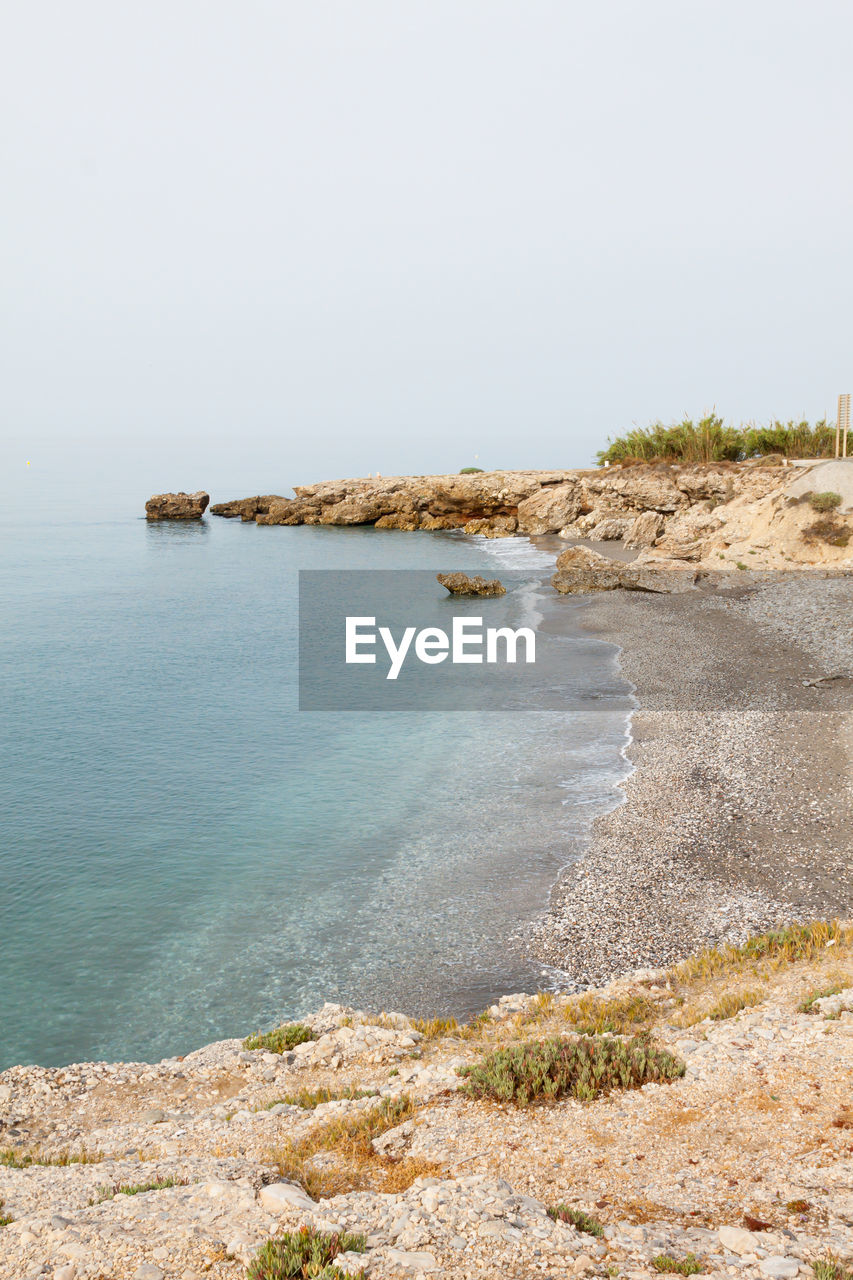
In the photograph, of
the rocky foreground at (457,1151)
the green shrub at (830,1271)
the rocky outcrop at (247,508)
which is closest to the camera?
the green shrub at (830,1271)

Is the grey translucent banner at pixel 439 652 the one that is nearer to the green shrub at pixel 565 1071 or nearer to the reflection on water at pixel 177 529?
the green shrub at pixel 565 1071

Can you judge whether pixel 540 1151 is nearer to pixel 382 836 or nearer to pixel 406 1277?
pixel 406 1277

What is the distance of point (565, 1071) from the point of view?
8.88 m

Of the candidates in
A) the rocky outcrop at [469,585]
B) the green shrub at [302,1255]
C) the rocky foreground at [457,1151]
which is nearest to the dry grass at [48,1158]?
the rocky foreground at [457,1151]

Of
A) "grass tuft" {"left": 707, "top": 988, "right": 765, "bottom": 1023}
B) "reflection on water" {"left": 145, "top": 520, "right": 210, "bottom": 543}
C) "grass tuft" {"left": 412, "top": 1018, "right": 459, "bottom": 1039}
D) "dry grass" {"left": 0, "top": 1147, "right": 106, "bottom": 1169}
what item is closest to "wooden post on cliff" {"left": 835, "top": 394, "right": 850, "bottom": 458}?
"grass tuft" {"left": 707, "top": 988, "right": 765, "bottom": 1023}

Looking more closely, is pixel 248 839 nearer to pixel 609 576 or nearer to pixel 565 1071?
pixel 565 1071

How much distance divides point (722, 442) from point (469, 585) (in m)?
33.3

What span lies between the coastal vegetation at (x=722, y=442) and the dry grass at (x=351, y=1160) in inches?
2554

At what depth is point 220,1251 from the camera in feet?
20.3

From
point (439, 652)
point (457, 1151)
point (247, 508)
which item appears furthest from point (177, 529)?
point (457, 1151)

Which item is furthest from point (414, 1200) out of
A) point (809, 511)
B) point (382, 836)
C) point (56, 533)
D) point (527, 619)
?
point (56, 533)

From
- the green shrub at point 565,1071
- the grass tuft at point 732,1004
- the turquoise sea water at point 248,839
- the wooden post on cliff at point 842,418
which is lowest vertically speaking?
the turquoise sea water at point 248,839

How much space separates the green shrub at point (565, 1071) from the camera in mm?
8633

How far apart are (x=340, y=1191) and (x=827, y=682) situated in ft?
82.3
